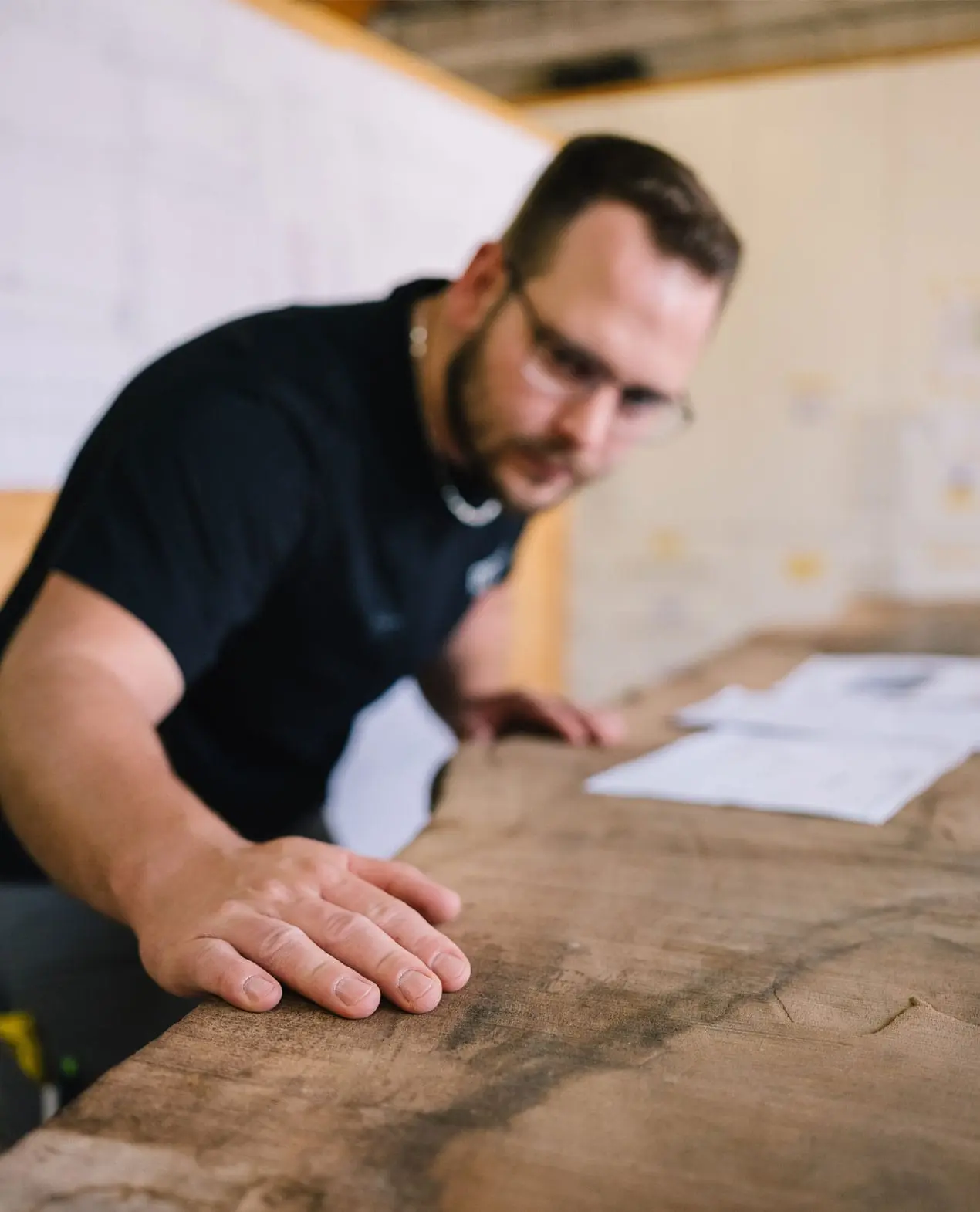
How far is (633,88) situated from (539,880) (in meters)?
3.18

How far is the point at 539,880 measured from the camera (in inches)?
29.1

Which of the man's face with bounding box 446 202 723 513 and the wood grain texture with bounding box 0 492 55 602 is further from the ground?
the man's face with bounding box 446 202 723 513

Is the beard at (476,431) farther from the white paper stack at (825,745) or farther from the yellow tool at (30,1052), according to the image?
the yellow tool at (30,1052)

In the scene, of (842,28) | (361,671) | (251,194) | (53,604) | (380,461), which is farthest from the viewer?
(842,28)

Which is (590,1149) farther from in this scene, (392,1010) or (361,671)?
(361,671)

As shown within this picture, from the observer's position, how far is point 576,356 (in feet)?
4.00

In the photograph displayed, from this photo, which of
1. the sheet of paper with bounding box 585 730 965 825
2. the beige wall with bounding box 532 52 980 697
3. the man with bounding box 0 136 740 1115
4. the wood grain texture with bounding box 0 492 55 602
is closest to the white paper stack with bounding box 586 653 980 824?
the sheet of paper with bounding box 585 730 965 825

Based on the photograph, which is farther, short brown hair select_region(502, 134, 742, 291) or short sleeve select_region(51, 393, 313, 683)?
short brown hair select_region(502, 134, 742, 291)

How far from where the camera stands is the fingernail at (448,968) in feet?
1.90

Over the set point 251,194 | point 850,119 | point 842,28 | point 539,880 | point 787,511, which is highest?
point 842,28

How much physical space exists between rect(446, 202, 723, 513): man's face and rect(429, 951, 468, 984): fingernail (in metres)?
0.76

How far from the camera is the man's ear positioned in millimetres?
1277

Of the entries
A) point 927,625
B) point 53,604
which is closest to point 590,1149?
point 53,604

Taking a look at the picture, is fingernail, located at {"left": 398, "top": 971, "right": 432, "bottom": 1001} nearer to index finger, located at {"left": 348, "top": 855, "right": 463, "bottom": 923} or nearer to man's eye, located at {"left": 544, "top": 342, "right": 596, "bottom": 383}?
index finger, located at {"left": 348, "top": 855, "right": 463, "bottom": 923}
